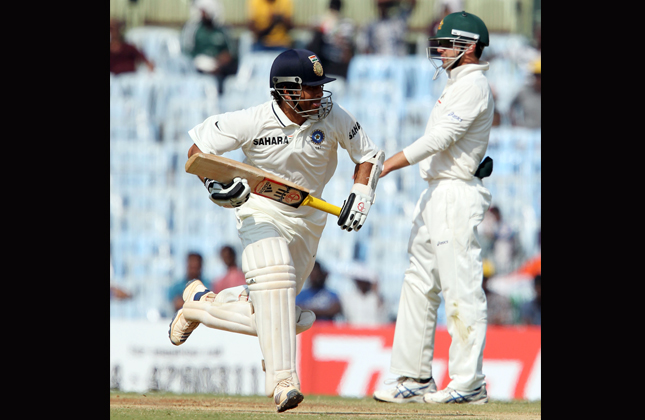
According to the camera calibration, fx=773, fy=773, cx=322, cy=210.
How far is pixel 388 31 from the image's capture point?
392 inches

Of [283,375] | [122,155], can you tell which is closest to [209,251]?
[122,155]

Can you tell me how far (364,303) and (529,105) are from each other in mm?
3376

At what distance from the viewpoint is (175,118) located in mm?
9875

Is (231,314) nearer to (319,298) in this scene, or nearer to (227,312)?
(227,312)

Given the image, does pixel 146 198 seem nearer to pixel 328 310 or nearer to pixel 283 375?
pixel 328 310

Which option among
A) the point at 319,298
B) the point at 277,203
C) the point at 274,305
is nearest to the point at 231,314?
the point at 274,305

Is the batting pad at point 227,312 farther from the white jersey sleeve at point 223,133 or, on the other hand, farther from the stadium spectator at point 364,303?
the stadium spectator at point 364,303

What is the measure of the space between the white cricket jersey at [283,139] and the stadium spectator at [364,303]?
4.33m

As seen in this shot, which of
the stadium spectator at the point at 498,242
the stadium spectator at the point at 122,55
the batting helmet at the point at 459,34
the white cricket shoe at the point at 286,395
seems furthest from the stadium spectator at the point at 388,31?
the white cricket shoe at the point at 286,395

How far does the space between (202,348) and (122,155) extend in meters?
3.44

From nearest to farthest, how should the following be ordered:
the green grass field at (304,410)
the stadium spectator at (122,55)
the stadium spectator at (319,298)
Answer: the green grass field at (304,410), the stadium spectator at (319,298), the stadium spectator at (122,55)

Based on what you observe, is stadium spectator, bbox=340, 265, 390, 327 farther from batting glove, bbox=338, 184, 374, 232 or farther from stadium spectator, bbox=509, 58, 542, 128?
batting glove, bbox=338, 184, 374, 232

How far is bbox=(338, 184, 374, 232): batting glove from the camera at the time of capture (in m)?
4.12

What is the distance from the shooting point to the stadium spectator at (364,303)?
8578 millimetres
